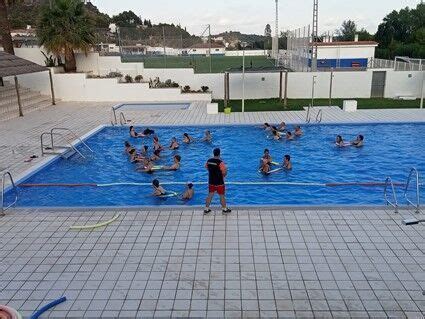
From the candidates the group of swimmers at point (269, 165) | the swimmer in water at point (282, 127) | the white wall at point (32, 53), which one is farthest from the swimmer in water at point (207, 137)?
the white wall at point (32, 53)

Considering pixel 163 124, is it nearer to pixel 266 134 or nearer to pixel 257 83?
pixel 266 134

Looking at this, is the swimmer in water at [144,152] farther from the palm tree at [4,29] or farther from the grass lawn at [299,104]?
the palm tree at [4,29]

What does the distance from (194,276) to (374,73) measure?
21.8m

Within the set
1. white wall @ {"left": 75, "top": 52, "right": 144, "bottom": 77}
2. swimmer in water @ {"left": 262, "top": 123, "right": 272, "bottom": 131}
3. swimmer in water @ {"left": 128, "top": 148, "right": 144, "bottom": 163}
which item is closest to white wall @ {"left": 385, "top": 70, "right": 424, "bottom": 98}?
swimmer in water @ {"left": 262, "top": 123, "right": 272, "bottom": 131}

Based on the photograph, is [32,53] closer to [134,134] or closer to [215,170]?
[134,134]

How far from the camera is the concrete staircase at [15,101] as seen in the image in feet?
67.4

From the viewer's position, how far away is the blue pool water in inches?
417

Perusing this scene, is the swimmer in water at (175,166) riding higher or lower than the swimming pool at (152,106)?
lower

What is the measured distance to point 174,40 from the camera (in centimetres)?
2997

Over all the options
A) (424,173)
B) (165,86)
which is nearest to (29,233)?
(424,173)

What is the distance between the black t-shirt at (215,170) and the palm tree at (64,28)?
19495 mm

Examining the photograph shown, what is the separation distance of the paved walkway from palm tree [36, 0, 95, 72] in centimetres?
1850

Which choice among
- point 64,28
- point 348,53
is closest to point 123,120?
point 64,28

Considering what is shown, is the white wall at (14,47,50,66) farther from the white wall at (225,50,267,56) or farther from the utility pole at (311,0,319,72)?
the white wall at (225,50,267,56)
